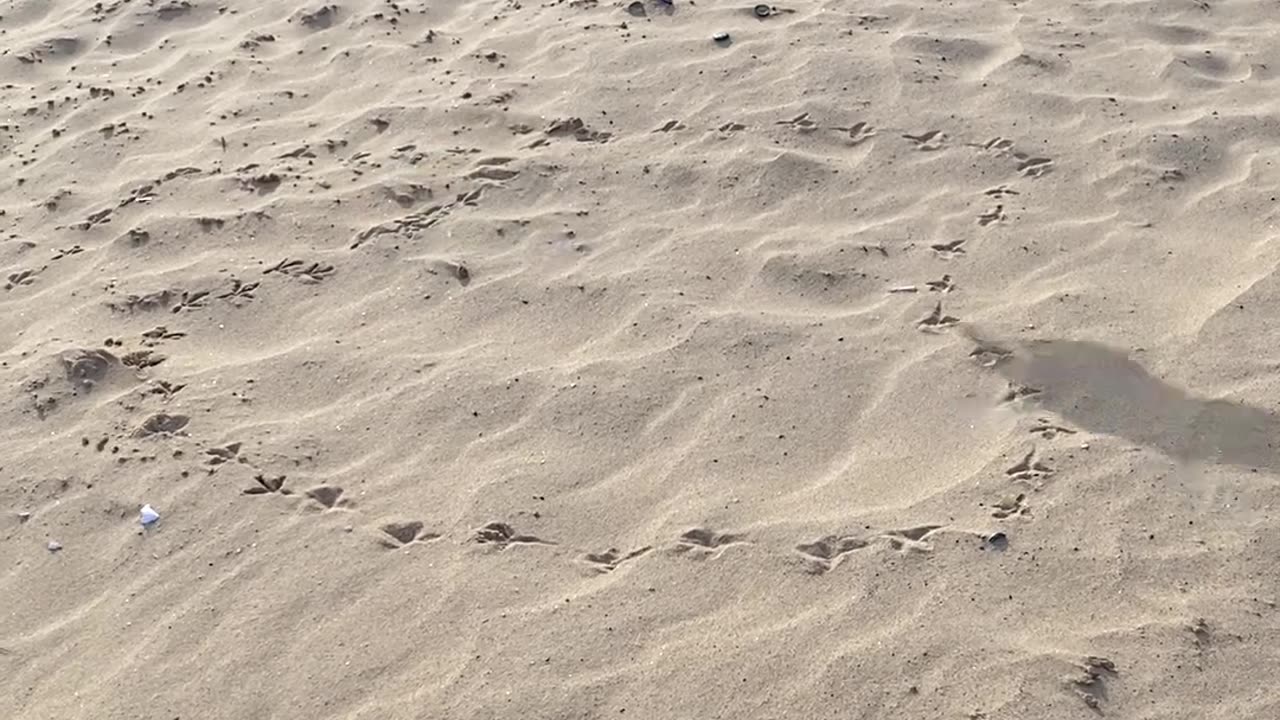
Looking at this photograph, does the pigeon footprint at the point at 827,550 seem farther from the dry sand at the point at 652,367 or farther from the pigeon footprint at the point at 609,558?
the pigeon footprint at the point at 609,558

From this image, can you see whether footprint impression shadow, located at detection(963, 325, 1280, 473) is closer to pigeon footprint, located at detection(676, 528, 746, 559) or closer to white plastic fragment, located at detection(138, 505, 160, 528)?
pigeon footprint, located at detection(676, 528, 746, 559)

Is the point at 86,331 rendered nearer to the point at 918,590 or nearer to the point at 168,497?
the point at 168,497

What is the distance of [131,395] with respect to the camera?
3.33m

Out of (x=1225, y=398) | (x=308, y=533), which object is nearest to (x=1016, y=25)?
(x=1225, y=398)

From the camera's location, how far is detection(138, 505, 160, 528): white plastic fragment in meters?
2.96

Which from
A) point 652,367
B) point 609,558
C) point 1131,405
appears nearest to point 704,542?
point 609,558

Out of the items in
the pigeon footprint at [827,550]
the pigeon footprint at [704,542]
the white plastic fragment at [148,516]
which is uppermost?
the white plastic fragment at [148,516]

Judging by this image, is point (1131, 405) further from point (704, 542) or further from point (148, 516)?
point (148, 516)

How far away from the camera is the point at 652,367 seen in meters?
3.31

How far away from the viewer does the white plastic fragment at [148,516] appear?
296 cm

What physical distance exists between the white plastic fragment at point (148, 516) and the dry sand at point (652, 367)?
3 centimetres

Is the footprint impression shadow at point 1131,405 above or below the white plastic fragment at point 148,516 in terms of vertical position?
below

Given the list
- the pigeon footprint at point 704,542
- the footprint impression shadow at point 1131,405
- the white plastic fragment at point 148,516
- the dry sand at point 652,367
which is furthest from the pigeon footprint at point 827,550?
the white plastic fragment at point 148,516

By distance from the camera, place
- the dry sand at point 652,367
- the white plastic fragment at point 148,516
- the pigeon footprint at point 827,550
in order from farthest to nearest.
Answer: the white plastic fragment at point 148,516 < the pigeon footprint at point 827,550 < the dry sand at point 652,367
